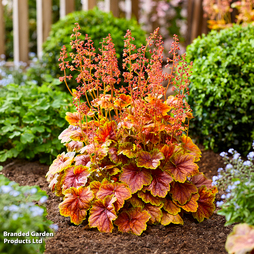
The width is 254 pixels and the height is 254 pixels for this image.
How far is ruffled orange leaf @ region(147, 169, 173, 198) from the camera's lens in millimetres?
1861

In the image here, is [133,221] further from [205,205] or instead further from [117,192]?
[205,205]

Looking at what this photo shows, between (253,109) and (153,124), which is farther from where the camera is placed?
(253,109)

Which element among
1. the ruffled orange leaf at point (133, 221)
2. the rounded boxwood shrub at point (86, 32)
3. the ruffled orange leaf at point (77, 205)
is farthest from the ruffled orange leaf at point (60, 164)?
the rounded boxwood shrub at point (86, 32)

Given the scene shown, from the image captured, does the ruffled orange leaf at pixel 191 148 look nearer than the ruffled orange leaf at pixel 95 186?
No

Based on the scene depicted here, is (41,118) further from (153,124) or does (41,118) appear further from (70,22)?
(70,22)

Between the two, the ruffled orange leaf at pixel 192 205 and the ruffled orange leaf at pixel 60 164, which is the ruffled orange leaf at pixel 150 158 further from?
the ruffled orange leaf at pixel 60 164

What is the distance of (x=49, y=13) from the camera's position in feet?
16.2

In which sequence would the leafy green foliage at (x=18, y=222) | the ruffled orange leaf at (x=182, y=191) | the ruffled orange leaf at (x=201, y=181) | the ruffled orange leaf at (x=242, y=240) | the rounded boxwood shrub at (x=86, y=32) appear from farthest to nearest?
the rounded boxwood shrub at (x=86, y=32) → the ruffled orange leaf at (x=201, y=181) → the ruffled orange leaf at (x=182, y=191) → the ruffled orange leaf at (x=242, y=240) → the leafy green foliage at (x=18, y=222)

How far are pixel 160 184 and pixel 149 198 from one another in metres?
0.12

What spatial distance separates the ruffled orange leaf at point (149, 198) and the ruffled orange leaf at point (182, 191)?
0.36 feet

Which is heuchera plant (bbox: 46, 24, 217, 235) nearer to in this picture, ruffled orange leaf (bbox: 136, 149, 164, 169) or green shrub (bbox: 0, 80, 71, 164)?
ruffled orange leaf (bbox: 136, 149, 164, 169)

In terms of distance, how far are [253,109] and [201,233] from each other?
4.73 ft

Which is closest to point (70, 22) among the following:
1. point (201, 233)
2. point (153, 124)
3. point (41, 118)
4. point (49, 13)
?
point (49, 13)

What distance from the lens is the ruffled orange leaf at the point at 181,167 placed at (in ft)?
6.22
